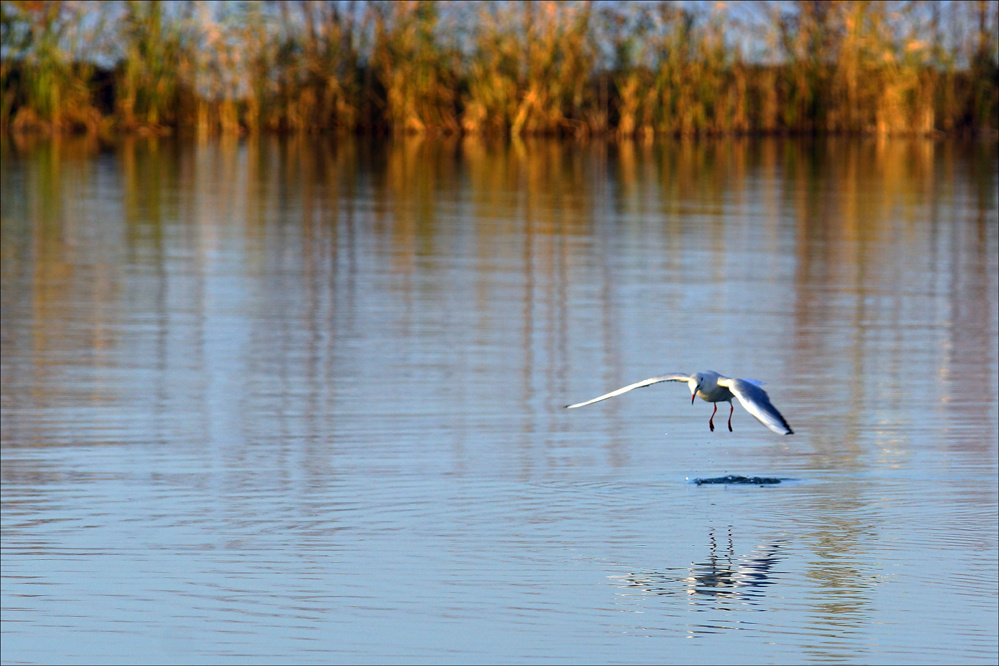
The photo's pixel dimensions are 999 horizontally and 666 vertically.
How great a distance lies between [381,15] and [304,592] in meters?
18.2

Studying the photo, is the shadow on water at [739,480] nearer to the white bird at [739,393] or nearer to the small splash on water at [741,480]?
the small splash on water at [741,480]

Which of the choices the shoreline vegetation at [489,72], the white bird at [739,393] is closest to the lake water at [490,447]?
the white bird at [739,393]

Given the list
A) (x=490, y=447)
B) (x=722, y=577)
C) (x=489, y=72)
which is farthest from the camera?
(x=489, y=72)

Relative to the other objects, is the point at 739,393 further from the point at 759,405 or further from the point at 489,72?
the point at 489,72

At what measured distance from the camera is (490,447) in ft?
17.1

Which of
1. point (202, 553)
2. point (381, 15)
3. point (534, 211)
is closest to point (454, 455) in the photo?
point (202, 553)

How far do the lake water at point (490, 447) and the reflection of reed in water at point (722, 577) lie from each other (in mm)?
11

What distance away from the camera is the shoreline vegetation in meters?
21.0

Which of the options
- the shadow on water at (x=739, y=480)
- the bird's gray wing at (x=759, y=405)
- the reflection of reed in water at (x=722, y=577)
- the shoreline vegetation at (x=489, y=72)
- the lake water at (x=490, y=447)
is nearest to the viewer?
the bird's gray wing at (x=759, y=405)

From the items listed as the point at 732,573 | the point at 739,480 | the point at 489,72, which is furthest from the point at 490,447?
the point at 489,72

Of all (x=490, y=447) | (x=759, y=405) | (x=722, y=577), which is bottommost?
(x=722, y=577)

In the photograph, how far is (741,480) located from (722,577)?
85cm

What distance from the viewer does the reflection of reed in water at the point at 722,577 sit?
4023mm

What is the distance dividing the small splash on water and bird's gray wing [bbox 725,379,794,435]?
1.33 m
